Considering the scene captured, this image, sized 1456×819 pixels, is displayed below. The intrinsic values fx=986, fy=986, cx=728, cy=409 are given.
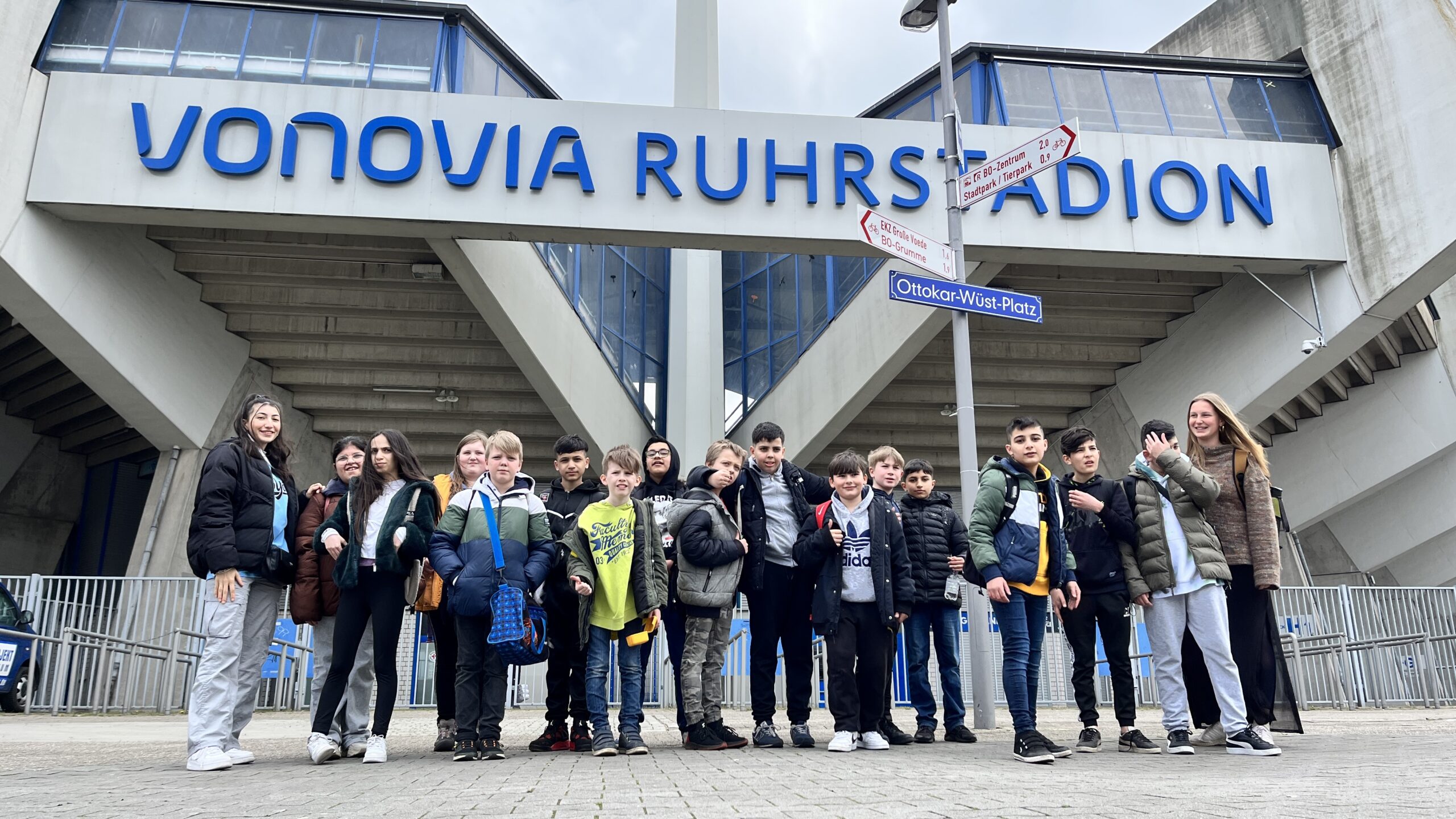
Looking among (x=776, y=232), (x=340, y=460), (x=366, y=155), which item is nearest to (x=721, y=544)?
(x=340, y=460)

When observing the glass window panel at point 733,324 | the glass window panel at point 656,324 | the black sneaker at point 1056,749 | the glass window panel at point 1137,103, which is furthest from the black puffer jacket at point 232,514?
the glass window panel at point 733,324

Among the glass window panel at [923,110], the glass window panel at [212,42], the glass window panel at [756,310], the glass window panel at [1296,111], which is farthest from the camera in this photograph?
the glass window panel at [756,310]

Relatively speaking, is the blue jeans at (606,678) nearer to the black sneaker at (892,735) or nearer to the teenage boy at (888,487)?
the teenage boy at (888,487)

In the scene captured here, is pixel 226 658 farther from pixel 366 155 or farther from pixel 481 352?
pixel 481 352

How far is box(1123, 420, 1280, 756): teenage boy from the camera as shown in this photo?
191 inches

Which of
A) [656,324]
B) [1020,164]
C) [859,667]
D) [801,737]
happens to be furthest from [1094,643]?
[656,324]

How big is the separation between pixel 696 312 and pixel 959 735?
1275cm

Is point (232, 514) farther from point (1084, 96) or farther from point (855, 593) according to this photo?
point (1084, 96)

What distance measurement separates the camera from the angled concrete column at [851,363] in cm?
1411

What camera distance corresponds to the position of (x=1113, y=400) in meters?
17.1

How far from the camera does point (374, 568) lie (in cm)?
486

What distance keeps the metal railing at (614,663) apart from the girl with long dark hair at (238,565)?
6248mm

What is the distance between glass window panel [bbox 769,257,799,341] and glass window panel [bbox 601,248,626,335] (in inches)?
116

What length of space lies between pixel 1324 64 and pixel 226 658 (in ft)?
53.3
